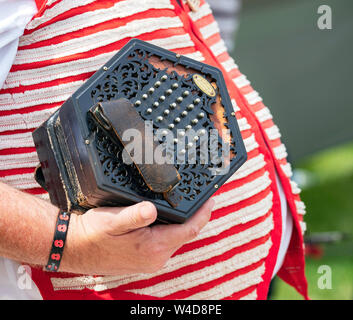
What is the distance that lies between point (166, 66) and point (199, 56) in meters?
0.17

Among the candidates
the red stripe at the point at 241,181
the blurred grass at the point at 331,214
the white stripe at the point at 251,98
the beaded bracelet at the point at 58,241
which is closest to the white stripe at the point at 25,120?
the beaded bracelet at the point at 58,241

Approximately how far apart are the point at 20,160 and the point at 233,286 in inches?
25.0

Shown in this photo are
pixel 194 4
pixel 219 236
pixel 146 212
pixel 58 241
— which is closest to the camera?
pixel 146 212

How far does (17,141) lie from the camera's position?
45.5 inches

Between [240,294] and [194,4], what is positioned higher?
[194,4]

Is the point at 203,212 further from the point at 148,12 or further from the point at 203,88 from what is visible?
the point at 148,12

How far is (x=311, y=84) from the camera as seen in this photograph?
3.81 metres

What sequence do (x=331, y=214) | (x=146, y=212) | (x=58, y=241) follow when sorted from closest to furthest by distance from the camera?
(x=146, y=212) < (x=58, y=241) < (x=331, y=214)

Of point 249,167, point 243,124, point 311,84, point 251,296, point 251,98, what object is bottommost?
point 251,296

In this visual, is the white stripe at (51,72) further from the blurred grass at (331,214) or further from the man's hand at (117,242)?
the blurred grass at (331,214)

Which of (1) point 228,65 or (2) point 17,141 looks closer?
(2) point 17,141

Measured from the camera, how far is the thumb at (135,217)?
0.93m

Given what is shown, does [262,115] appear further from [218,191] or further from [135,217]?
[135,217]

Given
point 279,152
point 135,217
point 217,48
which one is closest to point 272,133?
point 279,152
